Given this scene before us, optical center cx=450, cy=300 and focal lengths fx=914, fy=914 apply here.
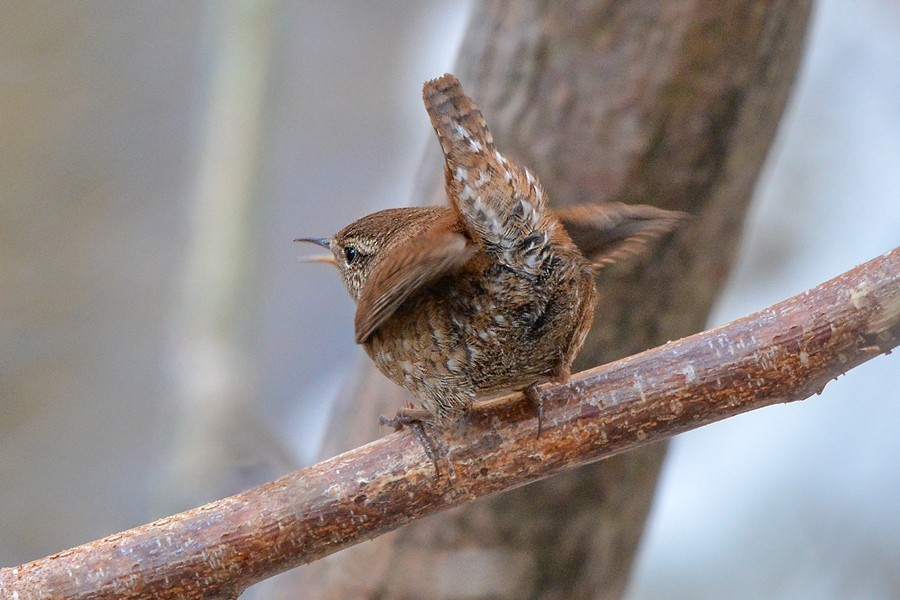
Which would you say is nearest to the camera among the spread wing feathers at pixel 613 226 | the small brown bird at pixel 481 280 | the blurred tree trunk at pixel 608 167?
the small brown bird at pixel 481 280

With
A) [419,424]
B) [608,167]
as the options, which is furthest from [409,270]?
[608,167]

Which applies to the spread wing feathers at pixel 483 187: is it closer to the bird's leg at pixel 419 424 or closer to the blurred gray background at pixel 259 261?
the bird's leg at pixel 419 424

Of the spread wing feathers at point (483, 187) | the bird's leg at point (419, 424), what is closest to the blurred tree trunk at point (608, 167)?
the bird's leg at point (419, 424)

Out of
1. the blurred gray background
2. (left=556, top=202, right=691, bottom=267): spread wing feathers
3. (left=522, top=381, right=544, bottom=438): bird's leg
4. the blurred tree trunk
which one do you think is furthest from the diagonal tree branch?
the blurred gray background

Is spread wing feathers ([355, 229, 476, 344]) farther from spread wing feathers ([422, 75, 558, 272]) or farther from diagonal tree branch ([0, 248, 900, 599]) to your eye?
diagonal tree branch ([0, 248, 900, 599])

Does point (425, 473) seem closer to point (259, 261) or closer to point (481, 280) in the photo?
point (481, 280)

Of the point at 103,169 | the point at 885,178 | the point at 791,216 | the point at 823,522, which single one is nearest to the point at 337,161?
the point at 103,169
